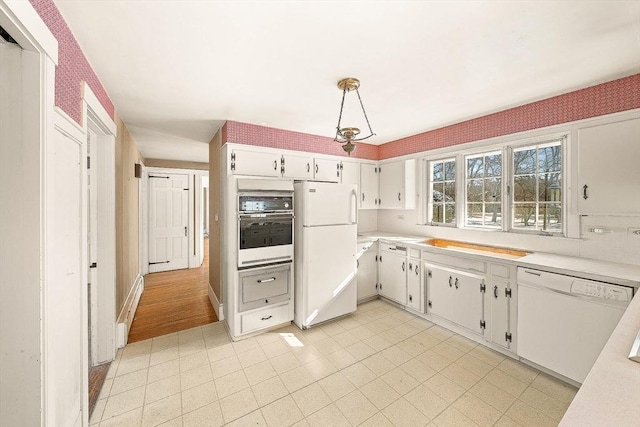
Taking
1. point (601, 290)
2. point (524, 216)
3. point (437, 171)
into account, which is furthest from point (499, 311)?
point (437, 171)

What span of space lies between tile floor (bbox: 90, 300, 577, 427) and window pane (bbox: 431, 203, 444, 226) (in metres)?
1.55

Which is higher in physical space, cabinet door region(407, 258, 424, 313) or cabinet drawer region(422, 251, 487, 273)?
cabinet drawer region(422, 251, 487, 273)

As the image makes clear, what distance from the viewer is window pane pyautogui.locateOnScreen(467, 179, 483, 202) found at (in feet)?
10.9

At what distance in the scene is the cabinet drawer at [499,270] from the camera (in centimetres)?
249

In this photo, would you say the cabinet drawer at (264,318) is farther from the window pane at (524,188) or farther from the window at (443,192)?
the window pane at (524,188)

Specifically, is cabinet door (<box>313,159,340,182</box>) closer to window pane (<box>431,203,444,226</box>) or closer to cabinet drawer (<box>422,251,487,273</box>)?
window pane (<box>431,203,444,226</box>)

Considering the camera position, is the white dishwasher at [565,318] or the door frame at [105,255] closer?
the white dishwasher at [565,318]

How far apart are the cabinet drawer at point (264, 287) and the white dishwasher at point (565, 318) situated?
2.33m

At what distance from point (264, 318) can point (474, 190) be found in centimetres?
303

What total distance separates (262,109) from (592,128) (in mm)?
3013

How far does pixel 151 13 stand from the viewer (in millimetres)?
1398

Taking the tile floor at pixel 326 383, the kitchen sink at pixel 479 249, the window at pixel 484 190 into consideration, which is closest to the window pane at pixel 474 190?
the window at pixel 484 190

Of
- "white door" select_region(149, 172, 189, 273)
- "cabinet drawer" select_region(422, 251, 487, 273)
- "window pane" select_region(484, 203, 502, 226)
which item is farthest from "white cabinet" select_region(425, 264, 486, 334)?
Answer: "white door" select_region(149, 172, 189, 273)

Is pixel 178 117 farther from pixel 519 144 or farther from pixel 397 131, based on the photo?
pixel 519 144
